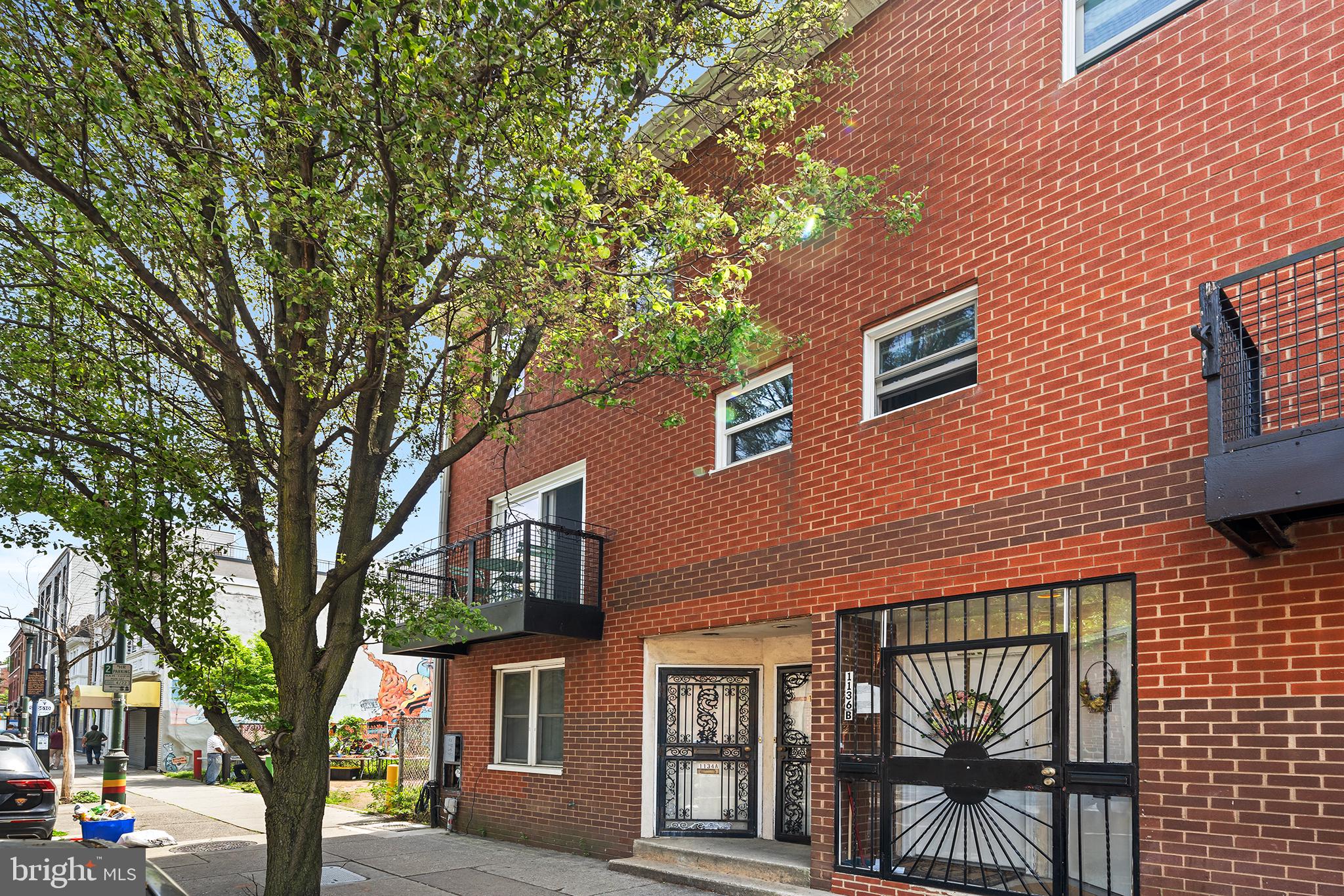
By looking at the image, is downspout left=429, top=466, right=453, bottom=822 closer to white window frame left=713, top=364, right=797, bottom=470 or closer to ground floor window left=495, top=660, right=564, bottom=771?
ground floor window left=495, top=660, right=564, bottom=771

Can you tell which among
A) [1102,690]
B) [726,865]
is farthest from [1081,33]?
[726,865]

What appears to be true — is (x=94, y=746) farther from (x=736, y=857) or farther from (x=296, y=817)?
(x=736, y=857)

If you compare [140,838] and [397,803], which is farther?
[397,803]

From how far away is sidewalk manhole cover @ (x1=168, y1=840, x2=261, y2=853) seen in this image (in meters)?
13.0

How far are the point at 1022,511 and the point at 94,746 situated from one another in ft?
123

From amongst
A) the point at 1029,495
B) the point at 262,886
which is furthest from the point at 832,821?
the point at 262,886

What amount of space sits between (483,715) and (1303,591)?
11.4 meters

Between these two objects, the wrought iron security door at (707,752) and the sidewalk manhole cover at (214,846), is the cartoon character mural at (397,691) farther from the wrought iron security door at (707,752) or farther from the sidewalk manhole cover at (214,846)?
the wrought iron security door at (707,752)

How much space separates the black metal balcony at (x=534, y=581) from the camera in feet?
39.7

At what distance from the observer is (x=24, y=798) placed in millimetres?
12828

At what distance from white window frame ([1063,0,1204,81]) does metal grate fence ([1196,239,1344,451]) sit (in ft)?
7.90

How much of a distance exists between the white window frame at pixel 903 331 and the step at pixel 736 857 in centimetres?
426

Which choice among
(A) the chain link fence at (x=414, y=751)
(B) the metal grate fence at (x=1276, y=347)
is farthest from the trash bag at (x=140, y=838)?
(B) the metal grate fence at (x=1276, y=347)

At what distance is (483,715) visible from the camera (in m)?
15.0
